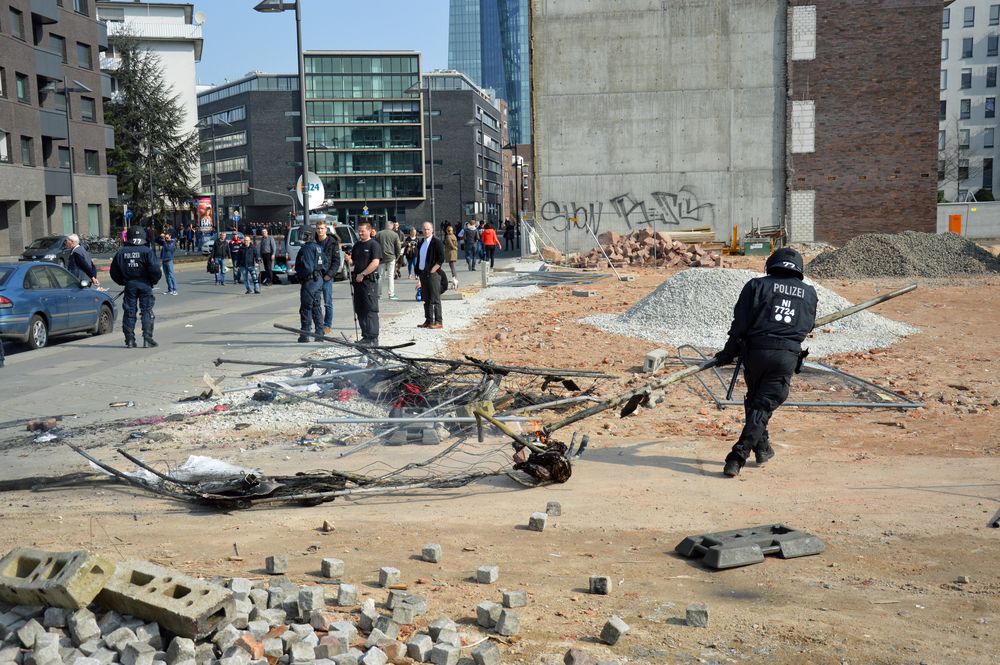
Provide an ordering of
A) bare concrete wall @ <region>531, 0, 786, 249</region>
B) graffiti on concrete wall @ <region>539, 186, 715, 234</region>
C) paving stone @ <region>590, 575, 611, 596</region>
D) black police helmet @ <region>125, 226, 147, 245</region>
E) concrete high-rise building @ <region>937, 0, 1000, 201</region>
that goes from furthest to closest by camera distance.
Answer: concrete high-rise building @ <region>937, 0, 1000, 201</region>
graffiti on concrete wall @ <region>539, 186, 715, 234</region>
bare concrete wall @ <region>531, 0, 786, 249</region>
black police helmet @ <region>125, 226, 147, 245</region>
paving stone @ <region>590, 575, 611, 596</region>

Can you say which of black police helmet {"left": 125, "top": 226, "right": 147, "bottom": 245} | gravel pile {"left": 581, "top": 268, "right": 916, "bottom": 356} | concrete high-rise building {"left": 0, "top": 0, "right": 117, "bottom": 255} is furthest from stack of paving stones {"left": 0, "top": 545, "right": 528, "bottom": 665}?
concrete high-rise building {"left": 0, "top": 0, "right": 117, "bottom": 255}

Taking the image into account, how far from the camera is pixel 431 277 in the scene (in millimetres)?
16016

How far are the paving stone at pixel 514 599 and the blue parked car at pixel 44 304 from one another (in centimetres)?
1244

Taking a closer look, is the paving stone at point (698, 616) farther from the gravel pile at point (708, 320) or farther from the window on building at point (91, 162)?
the window on building at point (91, 162)

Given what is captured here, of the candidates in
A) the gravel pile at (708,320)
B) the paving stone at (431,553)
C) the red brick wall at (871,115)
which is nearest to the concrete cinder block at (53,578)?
the paving stone at (431,553)

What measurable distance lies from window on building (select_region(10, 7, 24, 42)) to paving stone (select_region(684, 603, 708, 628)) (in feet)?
178

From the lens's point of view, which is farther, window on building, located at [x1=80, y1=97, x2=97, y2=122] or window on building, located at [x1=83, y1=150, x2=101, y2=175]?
window on building, located at [x1=83, y1=150, x2=101, y2=175]

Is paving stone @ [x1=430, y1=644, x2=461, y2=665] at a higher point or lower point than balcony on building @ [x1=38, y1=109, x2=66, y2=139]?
lower

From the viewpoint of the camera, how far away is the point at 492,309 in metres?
20.3

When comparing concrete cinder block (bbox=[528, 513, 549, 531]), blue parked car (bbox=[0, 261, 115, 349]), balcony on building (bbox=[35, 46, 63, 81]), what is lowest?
concrete cinder block (bbox=[528, 513, 549, 531])

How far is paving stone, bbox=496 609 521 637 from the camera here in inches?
172

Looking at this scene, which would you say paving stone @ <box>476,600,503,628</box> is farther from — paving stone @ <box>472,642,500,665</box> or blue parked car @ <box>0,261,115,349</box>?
blue parked car @ <box>0,261,115,349</box>

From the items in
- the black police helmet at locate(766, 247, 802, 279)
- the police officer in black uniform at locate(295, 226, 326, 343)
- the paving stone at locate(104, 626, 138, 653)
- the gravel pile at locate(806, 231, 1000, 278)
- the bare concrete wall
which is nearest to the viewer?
the paving stone at locate(104, 626, 138, 653)

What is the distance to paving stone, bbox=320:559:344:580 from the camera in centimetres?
510
